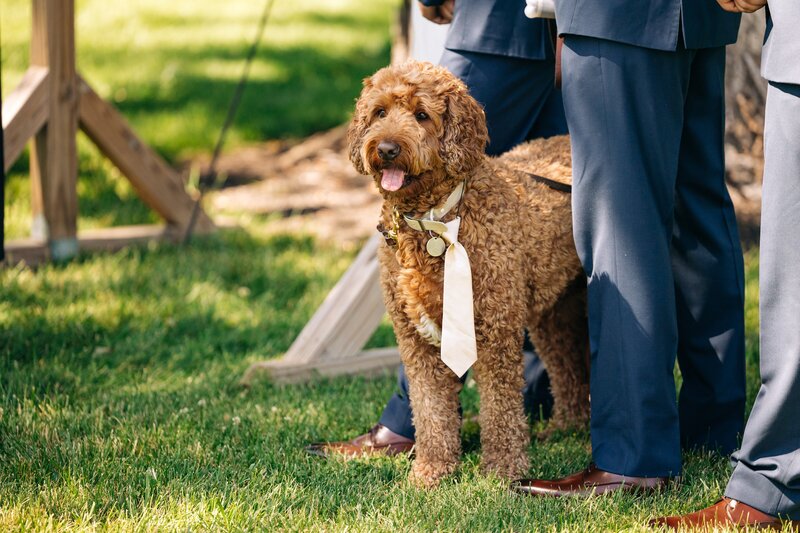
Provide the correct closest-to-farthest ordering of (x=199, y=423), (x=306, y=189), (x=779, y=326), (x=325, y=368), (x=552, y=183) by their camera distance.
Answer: (x=779, y=326) < (x=552, y=183) < (x=199, y=423) < (x=325, y=368) < (x=306, y=189)

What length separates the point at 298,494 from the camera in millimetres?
3055

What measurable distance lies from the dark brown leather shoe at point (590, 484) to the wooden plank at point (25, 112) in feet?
11.5

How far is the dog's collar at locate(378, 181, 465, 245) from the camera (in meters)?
3.10

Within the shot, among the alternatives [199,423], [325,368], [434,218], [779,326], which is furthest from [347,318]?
[779,326]

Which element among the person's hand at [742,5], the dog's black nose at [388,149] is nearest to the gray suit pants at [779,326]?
the person's hand at [742,5]

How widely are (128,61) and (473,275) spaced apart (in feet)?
26.2

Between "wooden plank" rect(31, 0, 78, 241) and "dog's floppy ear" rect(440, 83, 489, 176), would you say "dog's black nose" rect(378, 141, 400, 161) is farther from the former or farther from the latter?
"wooden plank" rect(31, 0, 78, 241)

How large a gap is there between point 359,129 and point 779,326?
1.39 m

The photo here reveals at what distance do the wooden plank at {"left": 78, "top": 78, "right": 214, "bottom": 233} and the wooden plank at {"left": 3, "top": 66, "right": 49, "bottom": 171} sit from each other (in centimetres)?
23

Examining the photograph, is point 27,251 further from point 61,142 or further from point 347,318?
point 347,318

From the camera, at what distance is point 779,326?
2.63m

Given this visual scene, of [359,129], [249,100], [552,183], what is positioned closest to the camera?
[359,129]

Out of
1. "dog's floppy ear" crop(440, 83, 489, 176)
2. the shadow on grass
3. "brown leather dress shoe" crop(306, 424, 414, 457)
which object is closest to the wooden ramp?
"brown leather dress shoe" crop(306, 424, 414, 457)

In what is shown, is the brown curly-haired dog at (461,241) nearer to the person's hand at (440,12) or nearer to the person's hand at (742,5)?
the person's hand at (440,12)
